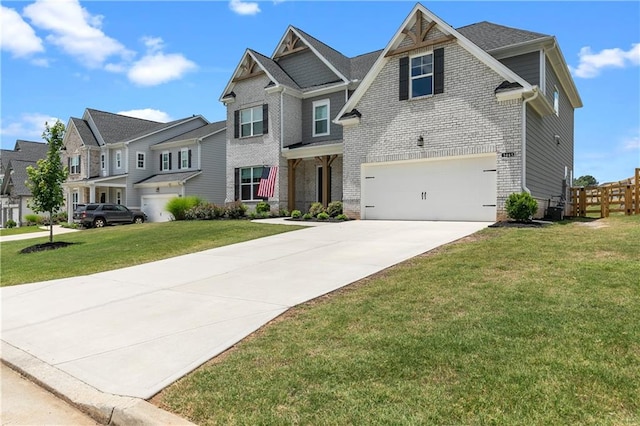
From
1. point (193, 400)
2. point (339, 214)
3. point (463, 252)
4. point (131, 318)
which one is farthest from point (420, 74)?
point (193, 400)

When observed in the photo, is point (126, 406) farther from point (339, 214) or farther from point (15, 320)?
point (339, 214)

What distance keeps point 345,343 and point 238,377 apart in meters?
1.15

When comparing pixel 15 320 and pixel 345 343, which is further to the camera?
pixel 15 320

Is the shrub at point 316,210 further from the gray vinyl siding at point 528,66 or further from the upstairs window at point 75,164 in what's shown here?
the upstairs window at point 75,164

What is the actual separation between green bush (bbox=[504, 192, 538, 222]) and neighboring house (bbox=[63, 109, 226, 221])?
22748 mm

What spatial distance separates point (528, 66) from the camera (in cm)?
1617

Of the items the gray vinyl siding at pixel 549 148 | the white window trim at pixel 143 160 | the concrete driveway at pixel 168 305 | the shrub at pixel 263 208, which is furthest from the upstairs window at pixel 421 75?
the white window trim at pixel 143 160

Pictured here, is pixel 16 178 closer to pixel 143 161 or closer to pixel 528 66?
pixel 143 161

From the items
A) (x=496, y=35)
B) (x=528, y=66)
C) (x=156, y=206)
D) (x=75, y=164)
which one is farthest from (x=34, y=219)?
(x=528, y=66)

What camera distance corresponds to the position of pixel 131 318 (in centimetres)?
595

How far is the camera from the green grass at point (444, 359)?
3.04m

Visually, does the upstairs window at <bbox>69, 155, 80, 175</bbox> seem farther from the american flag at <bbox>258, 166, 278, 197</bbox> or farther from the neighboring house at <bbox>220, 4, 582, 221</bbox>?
the american flag at <bbox>258, 166, 278, 197</bbox>

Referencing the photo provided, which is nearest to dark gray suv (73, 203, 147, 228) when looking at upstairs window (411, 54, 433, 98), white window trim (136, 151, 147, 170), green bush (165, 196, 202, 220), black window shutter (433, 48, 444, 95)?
white window trim (136, 151, 147, 170)

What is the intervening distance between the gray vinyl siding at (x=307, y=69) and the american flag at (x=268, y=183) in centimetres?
528
